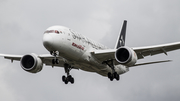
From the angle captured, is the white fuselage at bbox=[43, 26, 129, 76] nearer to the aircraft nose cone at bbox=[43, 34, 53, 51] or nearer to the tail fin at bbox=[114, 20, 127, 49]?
the aircraft nose cone at bbox=[43, 34, 53, 51]

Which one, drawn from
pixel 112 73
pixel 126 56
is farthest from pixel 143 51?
pixel 112 73

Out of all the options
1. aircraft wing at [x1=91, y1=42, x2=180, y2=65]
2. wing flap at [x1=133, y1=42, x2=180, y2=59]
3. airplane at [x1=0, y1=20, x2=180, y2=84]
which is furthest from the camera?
aircraft wing at [x1=91, y1=42, x2=180, y2=65]

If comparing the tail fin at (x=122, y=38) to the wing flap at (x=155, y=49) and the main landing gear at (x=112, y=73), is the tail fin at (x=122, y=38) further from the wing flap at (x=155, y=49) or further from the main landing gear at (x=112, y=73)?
the wing flap at (x=155, y=49)

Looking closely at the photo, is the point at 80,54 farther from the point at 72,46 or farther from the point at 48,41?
the point at 48,41

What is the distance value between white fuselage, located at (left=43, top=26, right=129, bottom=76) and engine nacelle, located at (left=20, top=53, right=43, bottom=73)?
3.73m

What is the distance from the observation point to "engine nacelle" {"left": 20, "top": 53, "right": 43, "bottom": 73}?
117 feet

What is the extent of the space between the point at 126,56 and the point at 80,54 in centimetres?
447

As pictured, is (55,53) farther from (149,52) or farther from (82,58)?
(149,52)

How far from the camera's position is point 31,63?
36562 mm

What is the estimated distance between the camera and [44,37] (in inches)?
1206

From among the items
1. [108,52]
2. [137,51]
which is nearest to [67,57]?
[108,52]

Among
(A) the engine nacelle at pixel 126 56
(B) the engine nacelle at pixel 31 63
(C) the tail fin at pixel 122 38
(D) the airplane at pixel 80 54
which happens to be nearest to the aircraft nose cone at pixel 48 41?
(D) the airplane at pixel 80 54

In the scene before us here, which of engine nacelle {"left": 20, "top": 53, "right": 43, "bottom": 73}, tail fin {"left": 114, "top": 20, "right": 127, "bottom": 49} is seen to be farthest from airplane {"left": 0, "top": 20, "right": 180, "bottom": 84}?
tail fin {"left": 114, "top": 20, "right": 127, "bottom": 49}

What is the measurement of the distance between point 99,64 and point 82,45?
359 cm
